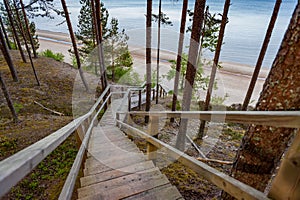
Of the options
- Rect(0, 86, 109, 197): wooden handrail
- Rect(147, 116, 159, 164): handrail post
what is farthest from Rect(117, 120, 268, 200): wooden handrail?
Rect(0, 86, 109, 197): wooden handrail

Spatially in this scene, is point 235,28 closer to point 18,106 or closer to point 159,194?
point 18,106

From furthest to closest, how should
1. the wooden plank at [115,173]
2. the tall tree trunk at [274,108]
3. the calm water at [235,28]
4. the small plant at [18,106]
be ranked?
the calm water at [235,28], the small plant at [18,106], the wooden plank at [115,173], the tall tree trunk at [274,108]

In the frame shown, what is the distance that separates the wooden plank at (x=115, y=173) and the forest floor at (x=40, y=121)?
213 centimetres

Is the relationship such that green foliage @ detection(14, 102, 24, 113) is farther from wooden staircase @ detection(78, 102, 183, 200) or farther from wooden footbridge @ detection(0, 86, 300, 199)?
wooden staircase @ detection(78, 102, 183, 200)

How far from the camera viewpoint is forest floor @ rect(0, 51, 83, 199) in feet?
12.7

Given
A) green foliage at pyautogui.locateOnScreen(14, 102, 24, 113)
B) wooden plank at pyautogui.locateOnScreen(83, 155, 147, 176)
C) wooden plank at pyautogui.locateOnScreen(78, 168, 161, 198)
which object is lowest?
green foliage at pyautogui.locateOnScreen(14, 102, 24, 113)

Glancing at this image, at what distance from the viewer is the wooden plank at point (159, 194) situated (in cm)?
162

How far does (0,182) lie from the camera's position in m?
0.44

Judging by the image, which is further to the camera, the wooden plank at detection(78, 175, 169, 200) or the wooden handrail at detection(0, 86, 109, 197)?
the wooden plank at detection(78, 175, 169, 200)

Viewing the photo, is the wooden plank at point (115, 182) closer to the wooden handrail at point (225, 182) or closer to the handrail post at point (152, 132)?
the handrail post at point (152, 132)

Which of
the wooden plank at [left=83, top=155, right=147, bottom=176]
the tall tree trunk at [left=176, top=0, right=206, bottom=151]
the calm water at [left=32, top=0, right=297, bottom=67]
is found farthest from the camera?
the calm water at [left=32, top=0, right=297, bottom=67]

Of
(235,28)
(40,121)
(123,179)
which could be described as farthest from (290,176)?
(235,28)

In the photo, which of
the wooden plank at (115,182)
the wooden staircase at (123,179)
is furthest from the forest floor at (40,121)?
the wooden plank at (115,182)

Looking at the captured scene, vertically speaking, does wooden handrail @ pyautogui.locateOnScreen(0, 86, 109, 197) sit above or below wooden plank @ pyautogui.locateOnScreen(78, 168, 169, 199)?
above
